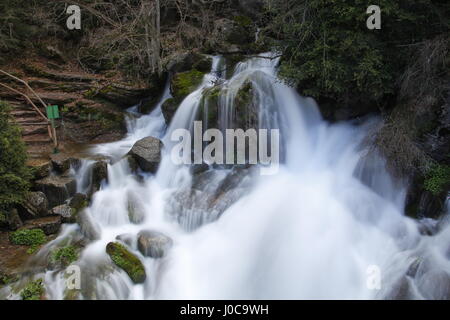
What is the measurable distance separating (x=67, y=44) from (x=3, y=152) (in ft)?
26.5

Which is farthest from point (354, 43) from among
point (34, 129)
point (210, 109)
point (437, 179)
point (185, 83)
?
point (34, 129)

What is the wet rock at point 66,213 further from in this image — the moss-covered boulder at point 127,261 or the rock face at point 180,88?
the rock face at point 180,88

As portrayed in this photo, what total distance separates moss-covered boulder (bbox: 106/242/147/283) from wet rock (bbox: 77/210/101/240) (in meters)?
0.62

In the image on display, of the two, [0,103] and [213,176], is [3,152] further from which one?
[213,176]

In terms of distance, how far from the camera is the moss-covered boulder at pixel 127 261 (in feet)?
18.3

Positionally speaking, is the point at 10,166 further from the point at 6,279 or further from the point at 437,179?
the point at 437,179

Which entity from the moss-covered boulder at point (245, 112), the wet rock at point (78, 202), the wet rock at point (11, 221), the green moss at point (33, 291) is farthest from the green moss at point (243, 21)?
the green moss at point (33, 291)

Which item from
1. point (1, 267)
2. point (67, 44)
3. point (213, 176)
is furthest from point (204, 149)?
point (67, 44)

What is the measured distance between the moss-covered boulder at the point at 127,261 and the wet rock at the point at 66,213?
1296 mm

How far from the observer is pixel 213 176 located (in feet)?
25.4

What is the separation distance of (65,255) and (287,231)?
155 inches

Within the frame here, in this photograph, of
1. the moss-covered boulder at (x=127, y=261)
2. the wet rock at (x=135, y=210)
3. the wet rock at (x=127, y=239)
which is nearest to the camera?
the moss-covered boulder at (x=127, y=261)

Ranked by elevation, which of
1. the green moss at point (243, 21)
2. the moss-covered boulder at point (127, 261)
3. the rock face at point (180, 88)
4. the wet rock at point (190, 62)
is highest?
the green moss at point (243, 21)

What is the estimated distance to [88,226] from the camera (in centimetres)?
654
